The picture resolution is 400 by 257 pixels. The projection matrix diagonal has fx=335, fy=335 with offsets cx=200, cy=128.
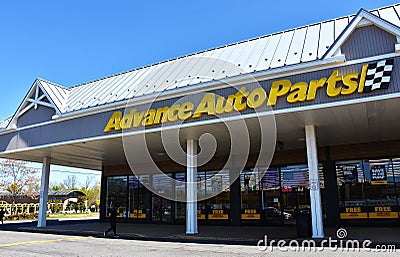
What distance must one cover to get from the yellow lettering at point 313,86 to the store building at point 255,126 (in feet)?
0.12

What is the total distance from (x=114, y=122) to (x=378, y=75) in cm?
1065

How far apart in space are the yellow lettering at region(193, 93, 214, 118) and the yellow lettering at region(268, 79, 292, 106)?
2.24m

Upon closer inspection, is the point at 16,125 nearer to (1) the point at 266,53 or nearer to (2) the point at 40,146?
(2) the point at 40,146

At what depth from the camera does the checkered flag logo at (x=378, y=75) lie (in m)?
10.4

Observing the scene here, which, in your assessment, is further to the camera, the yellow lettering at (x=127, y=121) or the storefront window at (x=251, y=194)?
the storefront window at (x=251, y=194)

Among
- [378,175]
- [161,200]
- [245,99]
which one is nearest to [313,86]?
[245,99]

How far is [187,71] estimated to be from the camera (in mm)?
16047

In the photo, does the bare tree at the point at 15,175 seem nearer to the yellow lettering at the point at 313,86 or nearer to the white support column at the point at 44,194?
the white support column at the point at 44,194

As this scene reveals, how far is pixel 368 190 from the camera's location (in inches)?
673

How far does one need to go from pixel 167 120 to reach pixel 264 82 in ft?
13.9

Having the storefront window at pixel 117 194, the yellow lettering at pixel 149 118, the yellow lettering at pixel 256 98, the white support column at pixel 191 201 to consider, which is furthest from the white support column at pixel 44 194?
the yellow lettering at pixel 256 98

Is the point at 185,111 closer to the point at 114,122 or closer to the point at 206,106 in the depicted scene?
the point at 206,106

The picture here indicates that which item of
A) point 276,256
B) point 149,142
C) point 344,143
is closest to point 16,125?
point 149,142

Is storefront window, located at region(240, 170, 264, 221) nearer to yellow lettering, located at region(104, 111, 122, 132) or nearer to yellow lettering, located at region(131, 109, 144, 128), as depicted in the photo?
yellow lettering, located at region(131, 109, 144, 128)
